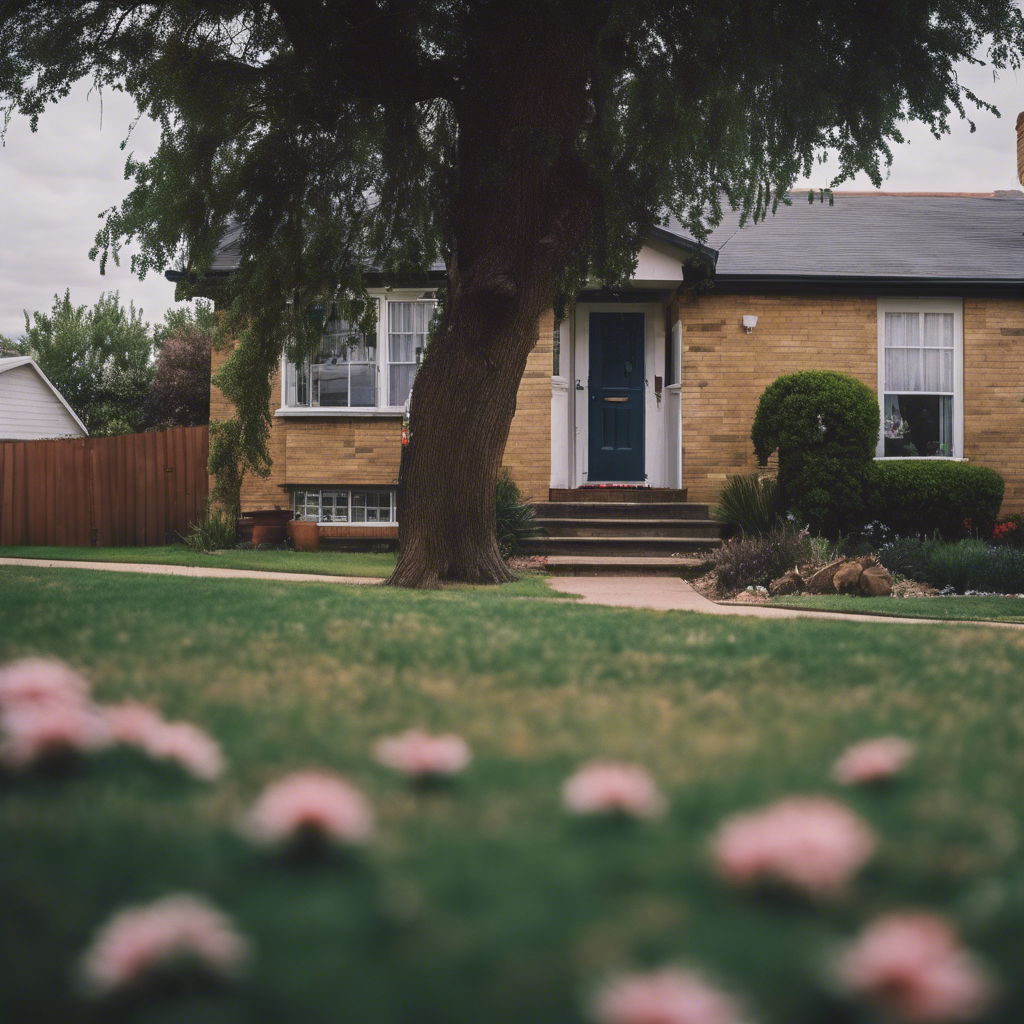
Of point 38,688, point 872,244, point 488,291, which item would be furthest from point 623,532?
point 38,688

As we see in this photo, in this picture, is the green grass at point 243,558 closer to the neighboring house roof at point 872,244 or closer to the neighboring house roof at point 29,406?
the neighboring house roof at point 872,244

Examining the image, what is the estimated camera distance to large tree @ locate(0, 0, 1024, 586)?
801 cm

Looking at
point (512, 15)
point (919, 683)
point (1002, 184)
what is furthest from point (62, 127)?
point (1002, 184)

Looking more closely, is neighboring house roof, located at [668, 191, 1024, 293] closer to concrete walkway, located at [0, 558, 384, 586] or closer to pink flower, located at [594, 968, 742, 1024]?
concrete walkway, located at [0, 558, 384, 586]

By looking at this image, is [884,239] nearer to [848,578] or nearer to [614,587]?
[848,578]

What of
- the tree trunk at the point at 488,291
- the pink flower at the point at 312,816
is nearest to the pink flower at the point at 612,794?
the pink flower at the point at 312,816

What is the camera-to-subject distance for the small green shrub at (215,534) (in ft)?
44.0

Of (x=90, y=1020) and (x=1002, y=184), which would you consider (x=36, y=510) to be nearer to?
(x=90, y=1020)

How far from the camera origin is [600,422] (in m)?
14.6

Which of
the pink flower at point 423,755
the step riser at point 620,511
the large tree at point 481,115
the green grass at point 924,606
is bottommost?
the green grass at point 924,606

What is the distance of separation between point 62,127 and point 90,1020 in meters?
9.63

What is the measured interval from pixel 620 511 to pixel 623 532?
426 mm

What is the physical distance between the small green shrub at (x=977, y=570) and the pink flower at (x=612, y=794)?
31.4ft

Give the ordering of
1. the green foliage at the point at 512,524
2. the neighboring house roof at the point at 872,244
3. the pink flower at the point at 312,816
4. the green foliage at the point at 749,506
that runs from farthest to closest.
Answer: the neighboring house roof at the point at 872,244
the green foliage at the point at 749,506
the green foliage at the point at 512,524
the pink flower at the point at 312,816
